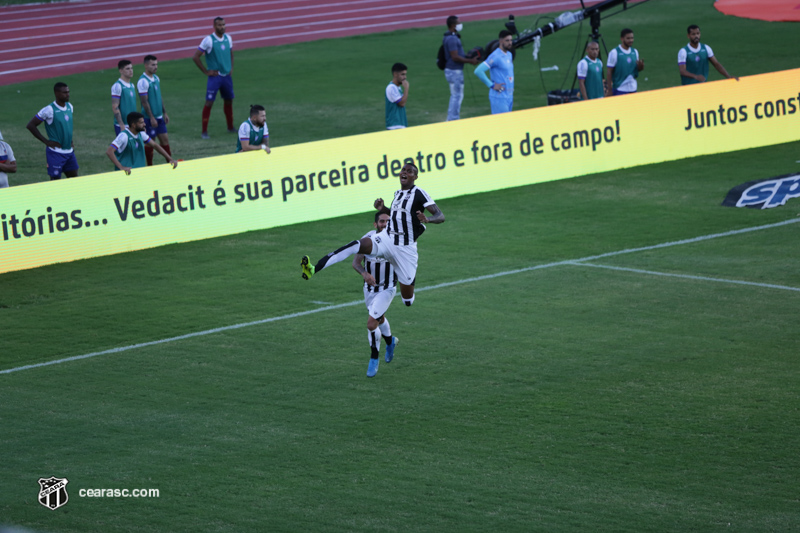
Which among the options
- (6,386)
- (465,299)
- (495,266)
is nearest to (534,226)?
(495,266)

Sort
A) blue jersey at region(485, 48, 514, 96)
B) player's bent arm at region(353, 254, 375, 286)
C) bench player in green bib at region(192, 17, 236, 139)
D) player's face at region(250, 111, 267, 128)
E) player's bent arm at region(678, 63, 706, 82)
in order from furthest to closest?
bench player in green bib at region(192, 17, 236, 139) → player's bent arm at region(678, 63, 706, 82) → blue jersey at region(485, 48, 514, 96) → player's face at region(250, 111, 267, 128) → player's bent arm at region(353, 254, 375, 286)

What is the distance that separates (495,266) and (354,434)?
19.8 ft

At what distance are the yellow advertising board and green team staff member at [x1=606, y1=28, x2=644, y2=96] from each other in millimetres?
1039

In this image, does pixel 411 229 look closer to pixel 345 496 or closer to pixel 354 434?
pixel 354 434

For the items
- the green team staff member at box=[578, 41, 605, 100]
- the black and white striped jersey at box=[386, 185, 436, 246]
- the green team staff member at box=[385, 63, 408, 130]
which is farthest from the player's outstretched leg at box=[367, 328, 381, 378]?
the green team staff member at box=[578, 41, 605, 100]

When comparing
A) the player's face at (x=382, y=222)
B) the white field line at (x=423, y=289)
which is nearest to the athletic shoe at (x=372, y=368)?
the player's face at (x=382, y=222)

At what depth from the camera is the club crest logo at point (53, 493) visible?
830cm

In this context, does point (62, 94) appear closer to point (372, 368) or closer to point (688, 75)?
point (372, 368)

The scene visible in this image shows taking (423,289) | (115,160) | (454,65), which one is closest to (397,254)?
(423,289)

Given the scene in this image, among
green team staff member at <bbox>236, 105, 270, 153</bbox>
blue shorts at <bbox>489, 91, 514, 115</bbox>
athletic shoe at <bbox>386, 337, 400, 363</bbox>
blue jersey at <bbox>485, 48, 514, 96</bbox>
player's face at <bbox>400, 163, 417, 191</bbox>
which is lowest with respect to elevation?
athletic shoe at <bbox>386, 337, 400, 363</bbox>

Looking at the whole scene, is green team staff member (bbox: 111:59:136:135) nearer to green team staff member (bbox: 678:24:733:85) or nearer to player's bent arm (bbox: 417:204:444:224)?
player's bent arm (bbox: 417:204:444:224)

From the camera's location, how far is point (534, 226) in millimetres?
17281

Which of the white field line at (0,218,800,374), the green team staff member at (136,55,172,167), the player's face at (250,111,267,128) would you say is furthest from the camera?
the green team staff member at (136,55,172,167)

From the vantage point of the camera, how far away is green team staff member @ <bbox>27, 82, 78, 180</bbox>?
1706cm
